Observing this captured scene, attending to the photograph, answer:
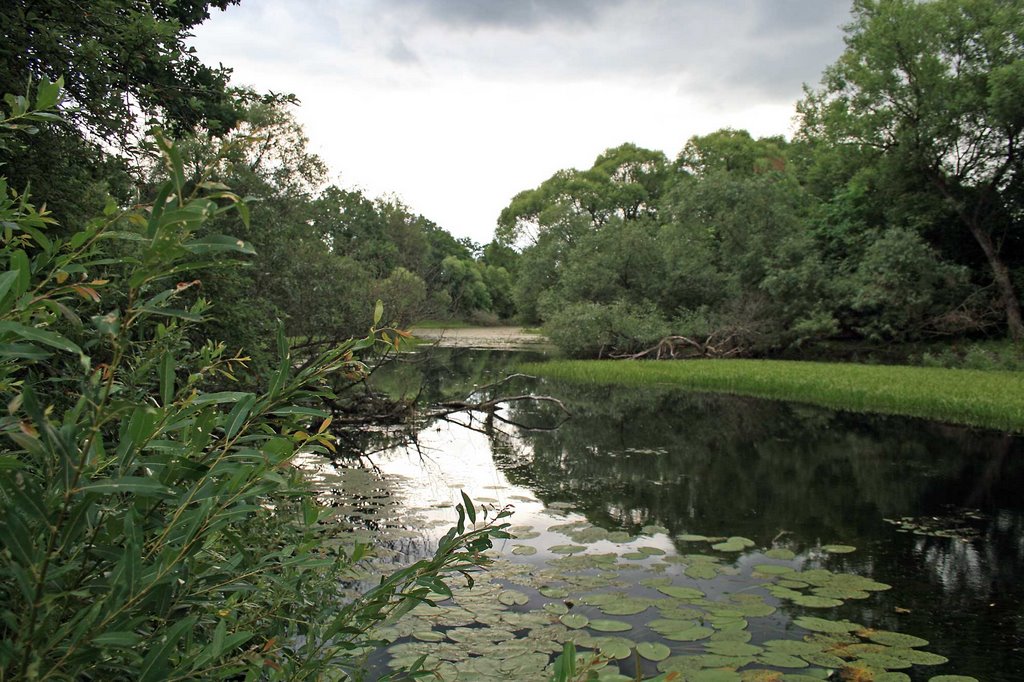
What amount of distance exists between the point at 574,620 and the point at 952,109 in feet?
87.8

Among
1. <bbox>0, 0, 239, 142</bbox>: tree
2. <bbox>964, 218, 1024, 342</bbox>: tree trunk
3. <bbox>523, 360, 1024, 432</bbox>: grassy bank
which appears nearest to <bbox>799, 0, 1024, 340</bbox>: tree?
<bbox>964, 218, 1024, 342</bbox>: tree trunk

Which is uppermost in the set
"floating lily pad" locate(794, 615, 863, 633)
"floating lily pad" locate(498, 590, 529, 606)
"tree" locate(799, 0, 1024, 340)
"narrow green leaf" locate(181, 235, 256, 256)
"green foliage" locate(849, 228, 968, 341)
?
"tree" locate(799, 0, 1024, 340)

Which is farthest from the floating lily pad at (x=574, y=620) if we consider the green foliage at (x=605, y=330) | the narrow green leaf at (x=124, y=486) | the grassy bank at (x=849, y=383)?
the green foliage at (x=605, y=330)

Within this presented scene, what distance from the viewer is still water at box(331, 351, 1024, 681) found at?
4.79m

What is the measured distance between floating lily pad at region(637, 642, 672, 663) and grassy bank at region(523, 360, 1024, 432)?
485 inches

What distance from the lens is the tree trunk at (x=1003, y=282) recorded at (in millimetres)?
24080

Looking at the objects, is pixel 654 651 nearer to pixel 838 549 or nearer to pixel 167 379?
pixel 838 549

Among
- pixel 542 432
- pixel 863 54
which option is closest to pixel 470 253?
pixel 863 54

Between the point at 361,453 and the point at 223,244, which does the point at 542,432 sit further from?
the point at 223,244

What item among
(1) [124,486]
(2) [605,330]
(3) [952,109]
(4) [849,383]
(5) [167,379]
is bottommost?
(4) [849,383]

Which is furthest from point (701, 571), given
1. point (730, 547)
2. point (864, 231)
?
point (864, 231)

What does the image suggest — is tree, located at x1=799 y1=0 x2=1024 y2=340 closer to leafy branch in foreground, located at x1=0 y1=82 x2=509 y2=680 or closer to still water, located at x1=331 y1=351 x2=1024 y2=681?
still water, located at x1=331 y1=351 x2=1024 y2=681

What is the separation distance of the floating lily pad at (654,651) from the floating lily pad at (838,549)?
10.2 ft

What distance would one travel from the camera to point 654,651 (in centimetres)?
470
